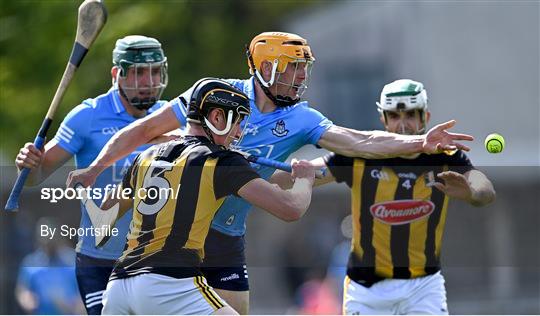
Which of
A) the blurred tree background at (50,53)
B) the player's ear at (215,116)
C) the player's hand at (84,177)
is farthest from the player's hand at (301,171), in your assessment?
the blurred tree background at (50,53)

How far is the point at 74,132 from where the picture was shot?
885 cm

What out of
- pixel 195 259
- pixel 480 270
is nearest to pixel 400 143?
pixel 195 259

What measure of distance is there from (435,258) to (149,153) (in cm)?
243

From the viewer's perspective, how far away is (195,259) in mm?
6949

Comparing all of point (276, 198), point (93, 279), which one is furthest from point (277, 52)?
point (93, 279)

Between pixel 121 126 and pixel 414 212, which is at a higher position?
pixel 121 126

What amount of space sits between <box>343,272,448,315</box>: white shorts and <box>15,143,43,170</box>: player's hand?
217 cm

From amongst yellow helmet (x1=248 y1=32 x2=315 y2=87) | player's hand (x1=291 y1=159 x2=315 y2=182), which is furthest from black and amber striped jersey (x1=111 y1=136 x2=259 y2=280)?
yellow helmet (x1=248 y1=32 x2=315 y2=87)

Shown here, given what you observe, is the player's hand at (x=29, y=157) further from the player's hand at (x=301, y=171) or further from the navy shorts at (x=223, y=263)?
the player's hand at (x=301, y=171)

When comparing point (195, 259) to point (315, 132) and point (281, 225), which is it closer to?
point (315, 132)

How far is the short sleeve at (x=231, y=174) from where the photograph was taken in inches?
272

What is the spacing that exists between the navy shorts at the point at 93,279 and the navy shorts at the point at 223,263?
2.74 ft

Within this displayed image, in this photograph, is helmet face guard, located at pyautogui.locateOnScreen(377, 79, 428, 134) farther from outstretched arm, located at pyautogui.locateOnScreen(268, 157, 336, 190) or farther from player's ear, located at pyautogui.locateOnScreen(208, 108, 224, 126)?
player's ear, located at pyautogui.locateOnScreen(208, 108, 224, 126)

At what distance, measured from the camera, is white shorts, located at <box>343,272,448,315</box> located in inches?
337
